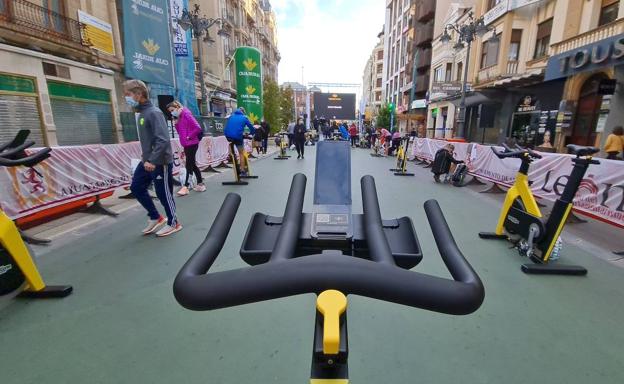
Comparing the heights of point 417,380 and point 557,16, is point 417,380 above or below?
below

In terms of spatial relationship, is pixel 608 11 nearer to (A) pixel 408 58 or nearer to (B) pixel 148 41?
(B) pixel 148 41

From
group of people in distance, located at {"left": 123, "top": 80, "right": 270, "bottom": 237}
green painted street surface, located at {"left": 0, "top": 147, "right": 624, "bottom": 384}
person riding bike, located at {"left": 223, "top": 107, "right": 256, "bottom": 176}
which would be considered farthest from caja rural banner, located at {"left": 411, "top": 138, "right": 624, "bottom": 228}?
person riding bike, located at {"left": 223, "top": 107, "right": 256, "bottom": 176}

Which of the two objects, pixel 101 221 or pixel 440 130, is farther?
pixel 440 130

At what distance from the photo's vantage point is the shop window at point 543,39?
14.1 meters

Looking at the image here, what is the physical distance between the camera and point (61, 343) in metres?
2.02

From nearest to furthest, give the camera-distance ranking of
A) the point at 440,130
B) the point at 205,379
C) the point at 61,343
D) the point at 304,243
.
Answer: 1. the point at 304,243
2. the point at 205,379
3. the point at 61,343
4. the point at 440,130

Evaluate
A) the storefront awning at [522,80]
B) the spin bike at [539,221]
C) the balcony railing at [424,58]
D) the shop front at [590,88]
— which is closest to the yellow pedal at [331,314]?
the spin bike at [539,221]

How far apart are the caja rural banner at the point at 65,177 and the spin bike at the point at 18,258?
166cm

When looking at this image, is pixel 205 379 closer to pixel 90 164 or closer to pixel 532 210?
pixel 532 210

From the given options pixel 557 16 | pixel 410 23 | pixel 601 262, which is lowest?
pixel 601 262

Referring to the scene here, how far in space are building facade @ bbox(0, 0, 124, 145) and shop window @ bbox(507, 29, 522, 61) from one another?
65.7 feet

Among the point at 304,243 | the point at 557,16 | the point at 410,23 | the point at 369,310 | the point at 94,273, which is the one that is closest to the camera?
the point at 304,243

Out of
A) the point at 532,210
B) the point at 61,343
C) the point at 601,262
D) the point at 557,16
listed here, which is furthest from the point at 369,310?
the point at 557,16

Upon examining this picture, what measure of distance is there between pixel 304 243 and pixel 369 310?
1.69 metres
